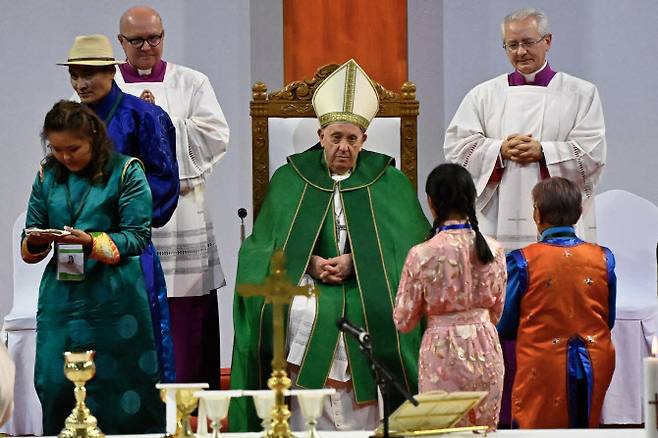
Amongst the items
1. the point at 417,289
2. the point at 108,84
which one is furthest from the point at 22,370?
the point at 417,289

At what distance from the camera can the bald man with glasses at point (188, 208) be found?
7.39m

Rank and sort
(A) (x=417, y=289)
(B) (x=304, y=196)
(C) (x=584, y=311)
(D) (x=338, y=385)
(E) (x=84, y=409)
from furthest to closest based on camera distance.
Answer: (B) (x=304, y=196) → (D) (x=338, y=385) → (C) (x=584, y=311) → (A) (x=417, y=289) → (E) (x=84, y=409)

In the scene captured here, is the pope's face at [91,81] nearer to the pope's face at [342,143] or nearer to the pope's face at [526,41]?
the pope's face at [342,143]

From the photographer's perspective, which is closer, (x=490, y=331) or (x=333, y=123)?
(x=490, y=331)

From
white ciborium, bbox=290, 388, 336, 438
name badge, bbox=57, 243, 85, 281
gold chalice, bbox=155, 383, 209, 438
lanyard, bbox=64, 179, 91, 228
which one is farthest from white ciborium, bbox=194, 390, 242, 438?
lanyard, bbox=64, 179, 91, 228

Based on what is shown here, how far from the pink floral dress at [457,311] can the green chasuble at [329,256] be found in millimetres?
960

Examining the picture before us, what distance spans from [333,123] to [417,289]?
1.63 m

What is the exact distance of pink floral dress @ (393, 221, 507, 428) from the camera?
16.8ft

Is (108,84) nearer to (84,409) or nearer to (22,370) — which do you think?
(22,370)

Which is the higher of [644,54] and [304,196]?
[644,54]

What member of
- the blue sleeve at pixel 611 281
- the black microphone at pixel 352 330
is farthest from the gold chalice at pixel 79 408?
the blue sleeve at pixel 611 281

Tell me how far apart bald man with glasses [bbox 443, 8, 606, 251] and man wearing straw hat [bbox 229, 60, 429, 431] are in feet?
2.21

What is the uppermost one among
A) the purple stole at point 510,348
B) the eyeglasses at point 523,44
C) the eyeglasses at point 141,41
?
the eyeglasses at point 141,41

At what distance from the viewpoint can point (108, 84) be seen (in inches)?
251
